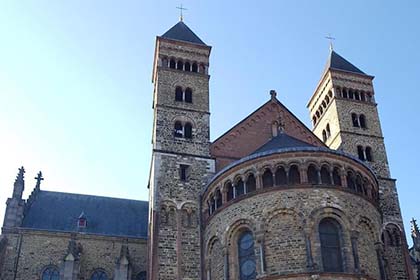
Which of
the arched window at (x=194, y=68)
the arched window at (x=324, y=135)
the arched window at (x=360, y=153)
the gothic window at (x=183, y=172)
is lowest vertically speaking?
the gothic window at (x=183, y=172)

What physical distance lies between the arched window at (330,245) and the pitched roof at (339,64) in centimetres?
1647

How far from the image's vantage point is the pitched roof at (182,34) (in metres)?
34.0

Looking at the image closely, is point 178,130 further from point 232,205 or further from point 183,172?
point 232,205

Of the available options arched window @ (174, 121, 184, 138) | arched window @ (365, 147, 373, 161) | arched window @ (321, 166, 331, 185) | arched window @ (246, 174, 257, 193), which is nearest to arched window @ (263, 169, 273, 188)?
arched window @ (246, 174, 257, 193)

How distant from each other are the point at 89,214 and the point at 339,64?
65.7ft

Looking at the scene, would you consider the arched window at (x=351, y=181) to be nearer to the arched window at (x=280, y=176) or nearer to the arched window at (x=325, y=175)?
the arched window at (x=325, y=175)

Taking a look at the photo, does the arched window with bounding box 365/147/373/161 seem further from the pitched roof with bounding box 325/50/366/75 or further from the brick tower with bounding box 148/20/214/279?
the brick tower with bounding box 148/20/214/279

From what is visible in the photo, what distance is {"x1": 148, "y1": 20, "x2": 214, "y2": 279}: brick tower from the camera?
2516cm

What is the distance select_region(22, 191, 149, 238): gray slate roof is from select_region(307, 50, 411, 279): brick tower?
45.3ft

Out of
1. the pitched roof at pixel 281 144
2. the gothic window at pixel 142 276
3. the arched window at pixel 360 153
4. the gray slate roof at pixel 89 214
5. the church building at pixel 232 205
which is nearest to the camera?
the church building at pixel 232 205

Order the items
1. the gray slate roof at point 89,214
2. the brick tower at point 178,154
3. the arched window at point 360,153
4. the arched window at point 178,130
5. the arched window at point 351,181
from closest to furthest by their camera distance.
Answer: the arched window at point 351,181
the brick tower at point 178,154
the arched window at point 178,130
the arched window at point 360,153
the gray slate roof at point 89,214

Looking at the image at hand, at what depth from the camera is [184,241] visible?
2559 cm

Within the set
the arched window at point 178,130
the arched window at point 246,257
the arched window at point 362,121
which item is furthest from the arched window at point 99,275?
the arched window at point 362,121

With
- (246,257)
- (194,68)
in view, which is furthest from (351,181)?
(194,68)
